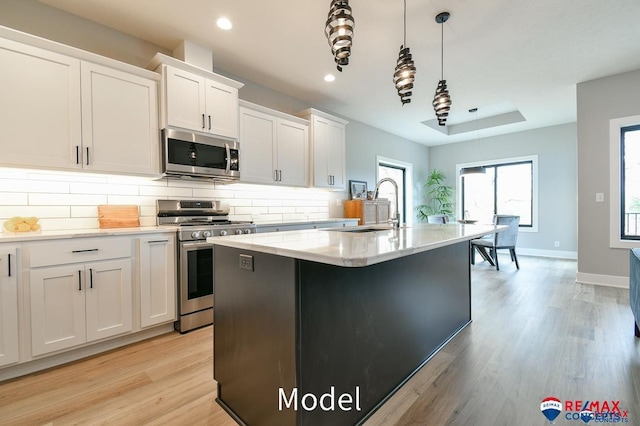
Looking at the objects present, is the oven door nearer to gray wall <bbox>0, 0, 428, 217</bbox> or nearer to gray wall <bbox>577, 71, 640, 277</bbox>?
gray wall <bbox>0, 0, 428, 217</bbox>

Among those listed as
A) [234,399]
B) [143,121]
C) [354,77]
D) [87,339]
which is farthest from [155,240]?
[354,77]

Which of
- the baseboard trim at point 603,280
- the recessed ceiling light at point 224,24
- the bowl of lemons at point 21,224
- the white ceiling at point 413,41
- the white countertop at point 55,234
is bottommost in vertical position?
the baseboard trim at point 603,280

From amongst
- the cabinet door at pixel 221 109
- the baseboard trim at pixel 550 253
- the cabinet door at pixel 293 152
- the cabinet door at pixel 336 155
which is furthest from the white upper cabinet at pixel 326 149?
the baseboard trim at pixel 550 253

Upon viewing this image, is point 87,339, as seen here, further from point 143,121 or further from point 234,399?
point 143,121

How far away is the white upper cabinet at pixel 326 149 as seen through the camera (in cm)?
426

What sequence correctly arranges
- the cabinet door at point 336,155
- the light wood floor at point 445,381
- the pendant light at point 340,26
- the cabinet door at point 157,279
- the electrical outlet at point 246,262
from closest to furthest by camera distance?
the electrical outlet at point 246,262 < the light wood floor at point 445,381 < the pendant light at point 340,26 < the cabinet door at point 157,279 < the cabinet door at point 336,155

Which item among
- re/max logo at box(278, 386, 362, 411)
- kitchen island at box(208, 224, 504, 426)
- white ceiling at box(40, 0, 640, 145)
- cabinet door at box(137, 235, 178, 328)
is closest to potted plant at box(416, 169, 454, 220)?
white ceiling at box(40, 0, 640, 145)

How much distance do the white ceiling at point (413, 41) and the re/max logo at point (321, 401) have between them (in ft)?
9.04

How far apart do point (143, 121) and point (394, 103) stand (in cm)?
362

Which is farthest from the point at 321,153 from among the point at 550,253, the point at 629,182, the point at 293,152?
the point at 550,253

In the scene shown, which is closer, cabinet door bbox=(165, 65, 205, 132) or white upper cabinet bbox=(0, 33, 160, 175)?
white upper cabinet bbox=(0, 33, 160, 175)

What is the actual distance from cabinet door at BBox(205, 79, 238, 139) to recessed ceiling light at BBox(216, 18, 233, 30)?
0.52m

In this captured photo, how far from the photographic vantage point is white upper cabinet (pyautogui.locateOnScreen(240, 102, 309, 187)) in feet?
11.3

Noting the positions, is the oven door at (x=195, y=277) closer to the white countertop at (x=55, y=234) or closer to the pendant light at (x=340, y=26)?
the white countertop at (x=55, y=234)
